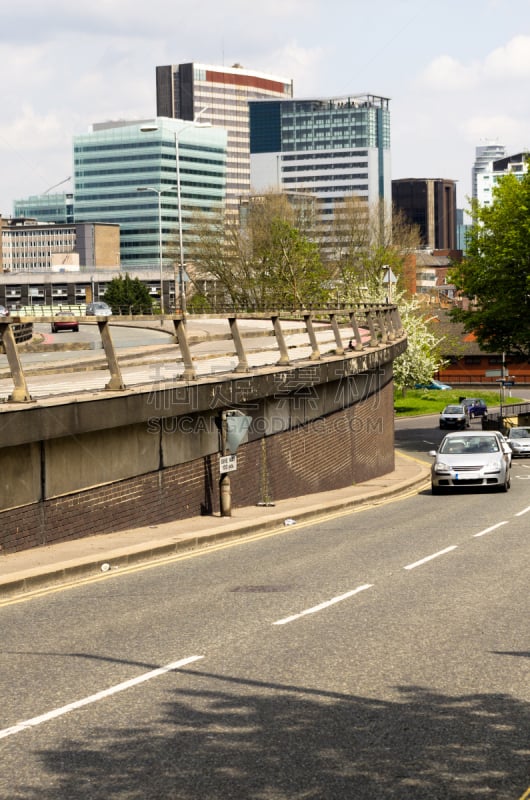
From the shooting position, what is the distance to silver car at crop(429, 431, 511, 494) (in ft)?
93.2

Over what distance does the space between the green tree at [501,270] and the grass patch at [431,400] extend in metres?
33.3

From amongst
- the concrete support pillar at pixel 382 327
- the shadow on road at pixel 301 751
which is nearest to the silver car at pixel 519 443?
the concrete support pillar at pixel 382 327

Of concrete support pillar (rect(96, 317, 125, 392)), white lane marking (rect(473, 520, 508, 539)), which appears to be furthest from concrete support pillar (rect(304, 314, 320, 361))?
concrete support pillar (rect(96, 317, 125, 392))

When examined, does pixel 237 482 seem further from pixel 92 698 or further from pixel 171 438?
pixel 92 698

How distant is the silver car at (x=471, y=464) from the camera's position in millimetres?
28422

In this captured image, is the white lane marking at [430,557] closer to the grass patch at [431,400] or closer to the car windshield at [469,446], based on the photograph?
the car windshield at [469,446]

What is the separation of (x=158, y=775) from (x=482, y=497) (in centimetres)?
2245

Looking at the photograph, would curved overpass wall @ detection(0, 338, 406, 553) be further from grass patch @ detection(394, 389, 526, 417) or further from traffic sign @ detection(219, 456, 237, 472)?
grass patch @ detection(394, 389, 526, 417)

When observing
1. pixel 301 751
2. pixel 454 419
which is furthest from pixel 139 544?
pixel 454 419

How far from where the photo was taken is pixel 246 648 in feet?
31.8

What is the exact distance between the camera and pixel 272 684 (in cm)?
841

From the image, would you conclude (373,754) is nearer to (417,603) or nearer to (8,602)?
(417,603)

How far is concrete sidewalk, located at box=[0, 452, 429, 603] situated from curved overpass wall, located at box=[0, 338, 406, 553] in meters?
0.31

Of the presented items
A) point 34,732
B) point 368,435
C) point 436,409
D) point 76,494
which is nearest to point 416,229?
point 436,409
